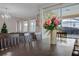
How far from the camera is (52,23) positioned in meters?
2.30

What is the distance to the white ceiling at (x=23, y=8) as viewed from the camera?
222cm

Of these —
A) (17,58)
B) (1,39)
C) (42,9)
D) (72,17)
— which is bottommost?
(17,58)

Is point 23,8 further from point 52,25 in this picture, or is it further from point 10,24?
point 52,25

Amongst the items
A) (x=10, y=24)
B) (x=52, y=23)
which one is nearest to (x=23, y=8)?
(x=10, y=24)

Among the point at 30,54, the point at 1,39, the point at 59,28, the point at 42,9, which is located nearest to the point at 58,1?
the point at 42,9

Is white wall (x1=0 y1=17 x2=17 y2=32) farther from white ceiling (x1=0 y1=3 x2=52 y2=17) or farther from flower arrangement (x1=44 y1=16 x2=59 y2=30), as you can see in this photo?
flower arrangement (x1=44 y1=16 x2=59 y2=30)

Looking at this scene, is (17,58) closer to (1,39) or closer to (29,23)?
(1,39)

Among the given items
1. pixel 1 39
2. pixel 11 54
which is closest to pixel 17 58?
pixel 11 54

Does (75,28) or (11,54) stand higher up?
(75,28)

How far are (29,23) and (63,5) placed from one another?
687 mm

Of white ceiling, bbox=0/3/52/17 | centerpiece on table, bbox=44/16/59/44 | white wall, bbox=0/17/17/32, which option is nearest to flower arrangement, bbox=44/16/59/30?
centerpiece on table, bbox=44/16/59/44

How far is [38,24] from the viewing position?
7.55 ft

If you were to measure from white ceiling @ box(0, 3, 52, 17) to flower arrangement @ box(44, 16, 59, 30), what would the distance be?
26 centimetres

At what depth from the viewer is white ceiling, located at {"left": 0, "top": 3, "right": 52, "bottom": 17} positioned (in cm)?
222
